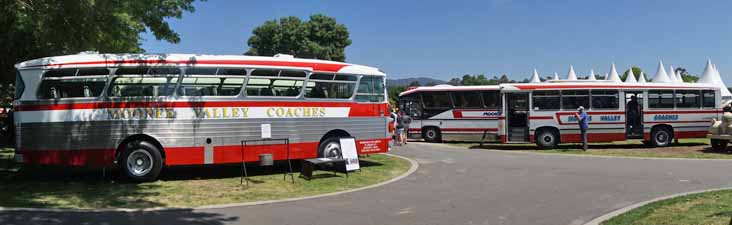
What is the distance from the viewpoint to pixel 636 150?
64.7 ft

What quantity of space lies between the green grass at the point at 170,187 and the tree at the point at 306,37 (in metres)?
38.0

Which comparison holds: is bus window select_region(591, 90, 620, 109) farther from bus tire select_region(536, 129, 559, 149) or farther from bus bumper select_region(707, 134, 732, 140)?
bus bumper select_region(707, 134, 732, 140)

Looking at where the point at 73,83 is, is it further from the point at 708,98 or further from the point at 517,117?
the point at 708,98

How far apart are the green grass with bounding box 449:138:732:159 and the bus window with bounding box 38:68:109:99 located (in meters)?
14.7

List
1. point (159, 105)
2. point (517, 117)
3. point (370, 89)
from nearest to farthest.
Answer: point (159, 105)
point (370, 89)
point (517, 117)

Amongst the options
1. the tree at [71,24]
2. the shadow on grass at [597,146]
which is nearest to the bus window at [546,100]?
the shadow on grass at [597,146]

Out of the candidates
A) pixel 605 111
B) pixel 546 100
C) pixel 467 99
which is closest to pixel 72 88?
pixel 546 100

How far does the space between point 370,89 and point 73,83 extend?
22.9 feet

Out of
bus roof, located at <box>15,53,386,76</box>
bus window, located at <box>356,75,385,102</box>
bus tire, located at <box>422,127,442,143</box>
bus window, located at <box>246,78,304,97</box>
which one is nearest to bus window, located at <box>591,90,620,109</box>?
bus tire, located at <box>422,127,442,143</box>

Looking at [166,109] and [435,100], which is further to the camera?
[435,100]

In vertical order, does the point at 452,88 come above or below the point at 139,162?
above

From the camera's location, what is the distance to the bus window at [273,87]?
12.7 m

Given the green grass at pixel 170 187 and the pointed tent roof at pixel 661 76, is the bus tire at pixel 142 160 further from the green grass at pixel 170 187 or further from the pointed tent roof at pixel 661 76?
the pointed tent roof at pixel 661 76

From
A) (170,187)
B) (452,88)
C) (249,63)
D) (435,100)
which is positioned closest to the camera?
(170,187)
